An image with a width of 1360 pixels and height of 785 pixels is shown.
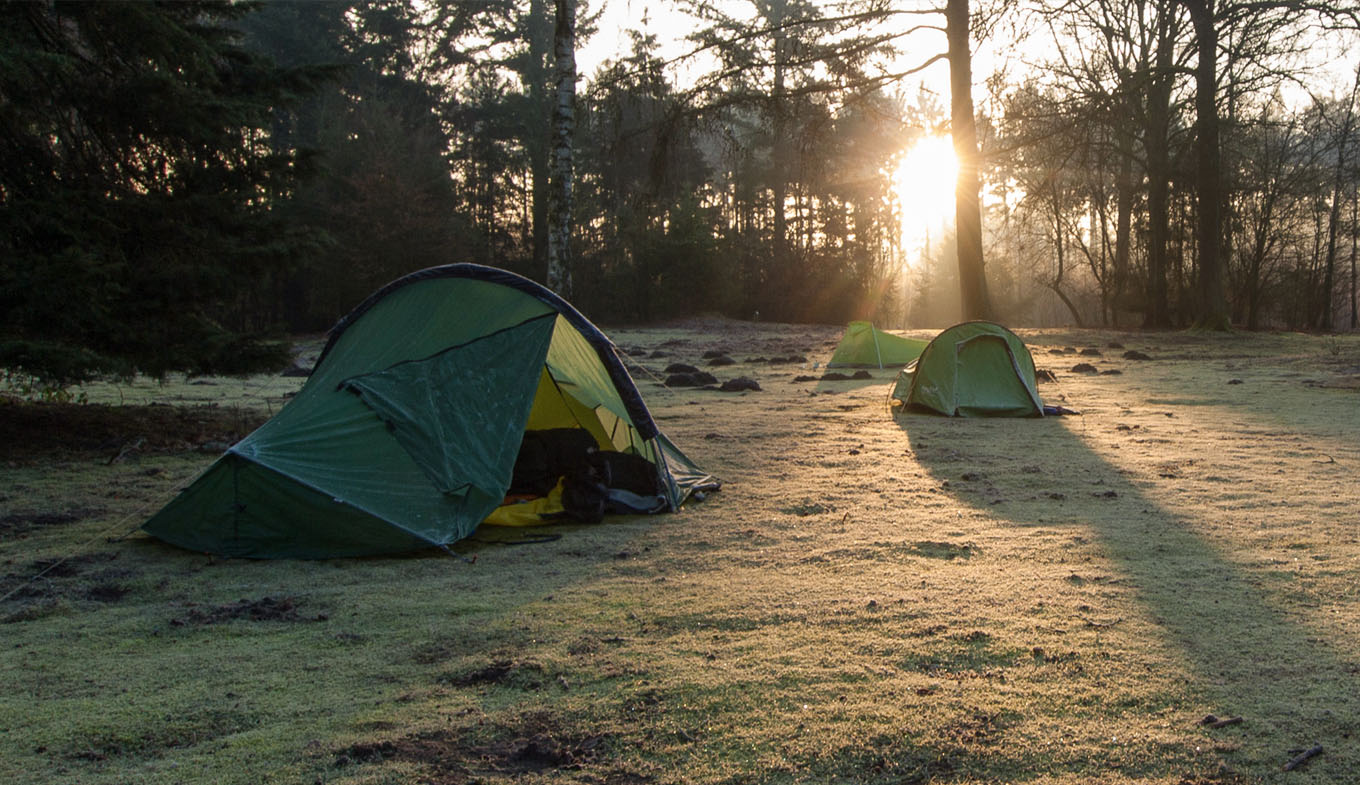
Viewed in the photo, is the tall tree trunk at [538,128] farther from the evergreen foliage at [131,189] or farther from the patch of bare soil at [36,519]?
the patch of bare soil at [36,519]

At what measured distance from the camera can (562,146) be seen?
15664 mm

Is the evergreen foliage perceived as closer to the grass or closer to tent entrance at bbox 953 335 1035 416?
the grass

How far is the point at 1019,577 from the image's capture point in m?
4.45

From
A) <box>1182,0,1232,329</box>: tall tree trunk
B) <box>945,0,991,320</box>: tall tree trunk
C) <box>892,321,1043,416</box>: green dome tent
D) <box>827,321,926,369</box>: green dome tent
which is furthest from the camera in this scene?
<box>1182,0,1232,329</box>: tall tree trunk

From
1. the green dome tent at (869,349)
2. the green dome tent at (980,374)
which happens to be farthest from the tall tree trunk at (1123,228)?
the green dome tent at (980,374)

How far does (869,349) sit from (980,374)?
6172mm

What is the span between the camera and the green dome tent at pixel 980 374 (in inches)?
404

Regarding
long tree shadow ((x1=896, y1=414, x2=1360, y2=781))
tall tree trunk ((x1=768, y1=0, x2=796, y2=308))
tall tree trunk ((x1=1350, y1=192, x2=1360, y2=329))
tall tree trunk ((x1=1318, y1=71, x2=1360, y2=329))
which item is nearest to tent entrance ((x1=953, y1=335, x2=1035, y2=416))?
long tree shadow ((x1=896, y1=414, x2=1360, y2=781))

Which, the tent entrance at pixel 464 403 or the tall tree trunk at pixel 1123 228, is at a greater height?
the tall tree trunk at pixel 1123 228

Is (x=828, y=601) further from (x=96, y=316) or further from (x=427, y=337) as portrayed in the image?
(x=96, y=316)

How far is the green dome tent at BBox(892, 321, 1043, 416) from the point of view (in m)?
10.3

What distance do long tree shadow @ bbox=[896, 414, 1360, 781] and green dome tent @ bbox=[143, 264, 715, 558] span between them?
2219 millimetres

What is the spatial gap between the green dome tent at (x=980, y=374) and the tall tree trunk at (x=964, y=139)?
6888mm

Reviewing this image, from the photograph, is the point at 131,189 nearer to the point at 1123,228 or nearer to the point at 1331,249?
the point at 1123,228
